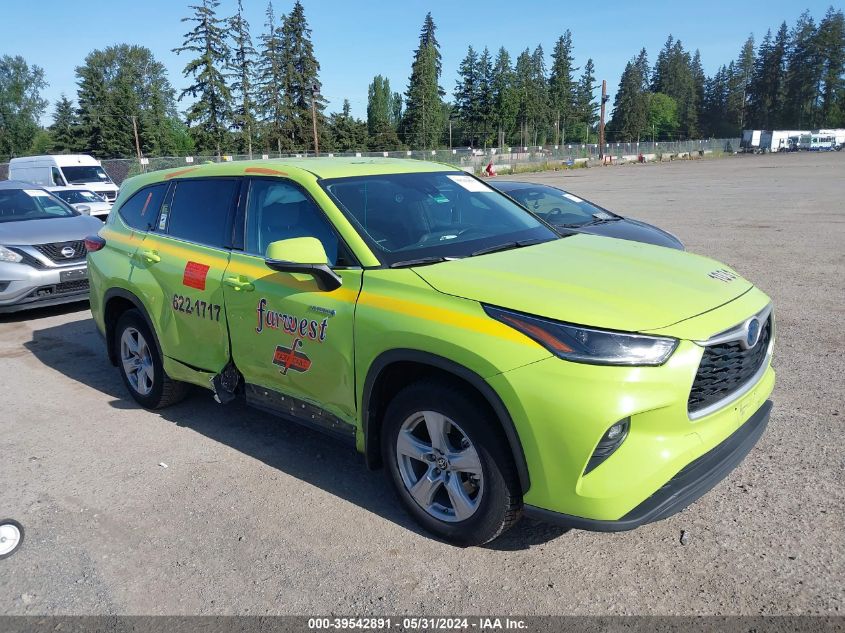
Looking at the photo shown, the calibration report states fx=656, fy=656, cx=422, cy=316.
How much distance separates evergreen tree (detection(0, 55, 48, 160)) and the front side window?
95376 millimetres

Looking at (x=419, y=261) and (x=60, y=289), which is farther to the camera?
(x=60, y=289)

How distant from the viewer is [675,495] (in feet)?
8.92

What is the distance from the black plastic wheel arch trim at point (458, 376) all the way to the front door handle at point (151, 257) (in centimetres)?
232

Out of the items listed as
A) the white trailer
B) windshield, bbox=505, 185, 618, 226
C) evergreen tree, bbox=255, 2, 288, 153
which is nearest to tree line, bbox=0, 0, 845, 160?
evergreen tree, bbox=255, 2, 288, 153

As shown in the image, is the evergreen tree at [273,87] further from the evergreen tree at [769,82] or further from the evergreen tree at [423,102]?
the evergreen tree at [769,82]

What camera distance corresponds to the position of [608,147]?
72.9 metres

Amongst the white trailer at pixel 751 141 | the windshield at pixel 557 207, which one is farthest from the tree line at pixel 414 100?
the windshield at pixel 557 207

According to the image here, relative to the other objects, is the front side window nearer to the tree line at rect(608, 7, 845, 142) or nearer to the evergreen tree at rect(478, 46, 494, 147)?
the evergreen tree at rect(478, 46, 494, 147)

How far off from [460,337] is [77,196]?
1844 cm

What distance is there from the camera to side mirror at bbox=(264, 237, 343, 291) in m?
3.41

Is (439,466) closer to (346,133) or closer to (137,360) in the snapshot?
(137,360)

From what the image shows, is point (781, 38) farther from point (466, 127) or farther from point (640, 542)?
point (640, 542)

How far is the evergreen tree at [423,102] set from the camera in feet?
314

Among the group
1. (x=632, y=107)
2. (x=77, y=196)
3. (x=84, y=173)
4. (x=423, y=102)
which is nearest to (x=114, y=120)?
(x=423, y=102)
